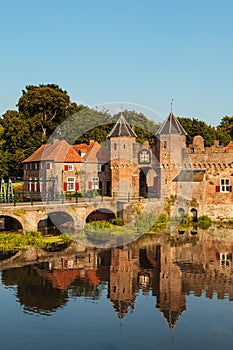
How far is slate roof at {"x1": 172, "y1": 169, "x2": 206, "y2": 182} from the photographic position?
40.6 m

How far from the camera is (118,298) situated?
64.6 ft

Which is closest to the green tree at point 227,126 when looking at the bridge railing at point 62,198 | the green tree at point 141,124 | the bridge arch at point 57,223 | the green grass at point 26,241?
the green tree at point 141,124

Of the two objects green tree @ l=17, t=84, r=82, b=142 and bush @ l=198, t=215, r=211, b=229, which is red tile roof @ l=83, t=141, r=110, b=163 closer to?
green tree @ l=17, t=84, r=82, b=142

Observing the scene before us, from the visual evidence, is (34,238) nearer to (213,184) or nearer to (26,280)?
(26,280)

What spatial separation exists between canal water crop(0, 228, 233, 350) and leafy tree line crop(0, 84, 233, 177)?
26387mm

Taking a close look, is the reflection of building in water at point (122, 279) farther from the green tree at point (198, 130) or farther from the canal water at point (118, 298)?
the green tree at point (198, 130)

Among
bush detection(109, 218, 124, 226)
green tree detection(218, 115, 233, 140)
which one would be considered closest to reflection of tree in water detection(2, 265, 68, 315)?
bush detection(109, 218, 124, 226)

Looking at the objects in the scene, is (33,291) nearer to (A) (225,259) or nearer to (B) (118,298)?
(B) (118,298)

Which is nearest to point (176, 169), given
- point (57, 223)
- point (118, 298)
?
point (57, 223)

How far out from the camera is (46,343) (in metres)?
14.8

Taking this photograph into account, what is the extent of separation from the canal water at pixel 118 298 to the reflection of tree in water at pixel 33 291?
42 mm

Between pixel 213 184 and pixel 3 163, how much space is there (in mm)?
25476

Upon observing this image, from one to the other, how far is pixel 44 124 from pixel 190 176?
2197 cm

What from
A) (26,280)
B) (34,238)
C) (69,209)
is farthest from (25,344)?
(69,209)
